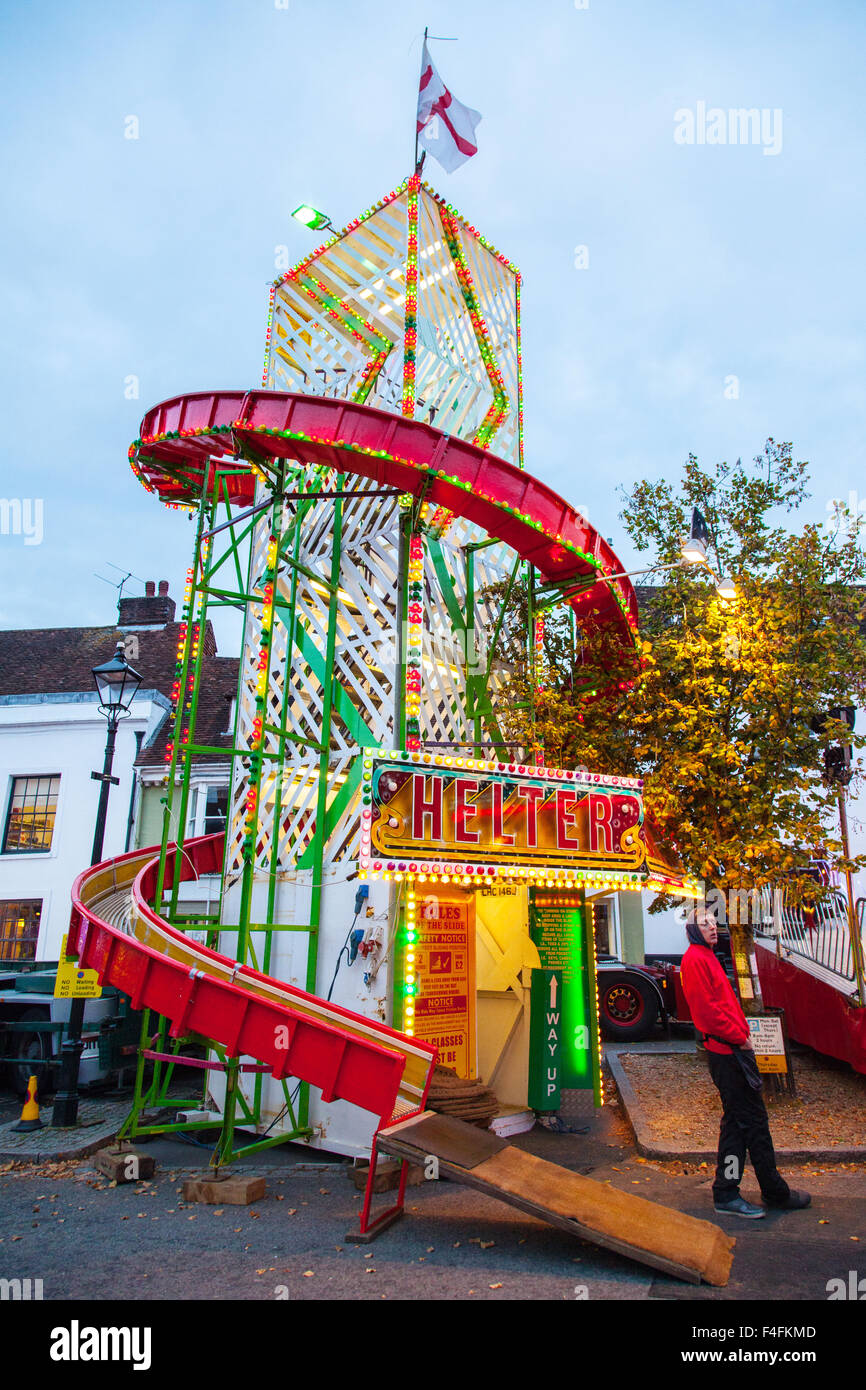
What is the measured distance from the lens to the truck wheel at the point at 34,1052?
38.4 feet

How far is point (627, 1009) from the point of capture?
15.2 metres

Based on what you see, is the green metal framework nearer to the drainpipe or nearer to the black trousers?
the black trousers

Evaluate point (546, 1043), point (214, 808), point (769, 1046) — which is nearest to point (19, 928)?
point (214, 808)

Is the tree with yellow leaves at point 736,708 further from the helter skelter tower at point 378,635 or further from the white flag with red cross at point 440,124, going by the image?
the white flag with red cross at point 440,124

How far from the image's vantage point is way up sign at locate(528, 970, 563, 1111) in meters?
9.59

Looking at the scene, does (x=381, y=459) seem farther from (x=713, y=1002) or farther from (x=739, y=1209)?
(x=739, y=1209)

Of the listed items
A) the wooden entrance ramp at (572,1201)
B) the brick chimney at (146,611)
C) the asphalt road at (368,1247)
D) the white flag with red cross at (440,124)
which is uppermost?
the white flag with red cross at (440,124)

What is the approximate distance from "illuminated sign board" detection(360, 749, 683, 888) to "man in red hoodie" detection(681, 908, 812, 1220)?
1993 millimetres

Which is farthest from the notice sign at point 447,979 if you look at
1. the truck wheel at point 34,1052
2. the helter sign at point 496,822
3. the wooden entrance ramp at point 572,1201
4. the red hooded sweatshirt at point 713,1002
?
the truck wheel at point 34,1052

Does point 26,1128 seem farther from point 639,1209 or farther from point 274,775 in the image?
point 639,1209

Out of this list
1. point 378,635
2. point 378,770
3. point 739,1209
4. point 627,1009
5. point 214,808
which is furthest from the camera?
point 214,808

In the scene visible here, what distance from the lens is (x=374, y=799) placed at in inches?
294

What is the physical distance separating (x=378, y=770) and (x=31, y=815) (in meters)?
16.3

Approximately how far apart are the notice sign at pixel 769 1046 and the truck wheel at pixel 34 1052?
9.31 meters
